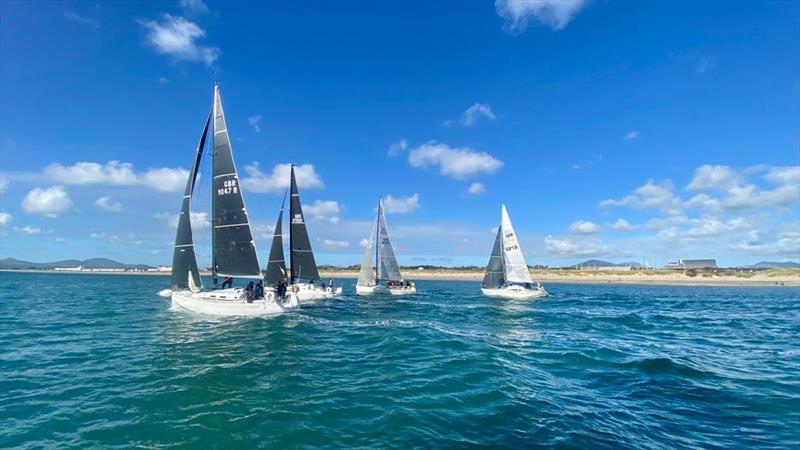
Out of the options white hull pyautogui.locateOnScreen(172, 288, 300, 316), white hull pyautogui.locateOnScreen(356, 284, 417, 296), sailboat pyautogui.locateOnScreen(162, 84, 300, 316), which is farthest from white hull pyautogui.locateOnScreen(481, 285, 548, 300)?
white hull pyautogui.locateOnScreen(172, 288, 300, 316)

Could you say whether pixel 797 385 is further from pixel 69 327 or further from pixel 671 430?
pixel 69 327

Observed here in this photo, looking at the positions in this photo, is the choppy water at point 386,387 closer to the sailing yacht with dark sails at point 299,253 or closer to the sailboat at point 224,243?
the sailboat at point 224,243

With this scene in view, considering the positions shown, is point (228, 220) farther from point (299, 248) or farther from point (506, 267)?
point (506, 267)

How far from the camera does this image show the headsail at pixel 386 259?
2422 inches

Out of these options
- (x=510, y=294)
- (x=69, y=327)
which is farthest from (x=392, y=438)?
(x=510, y=294)

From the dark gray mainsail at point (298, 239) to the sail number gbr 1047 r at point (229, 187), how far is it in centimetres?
1742

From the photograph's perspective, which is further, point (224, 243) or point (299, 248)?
point (299, 248)

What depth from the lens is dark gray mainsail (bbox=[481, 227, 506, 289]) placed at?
58.4 metres

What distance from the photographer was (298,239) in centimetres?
4809

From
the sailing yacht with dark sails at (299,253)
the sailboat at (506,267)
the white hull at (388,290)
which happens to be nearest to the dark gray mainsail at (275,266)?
the sailing yacht with dark sails at (299,253)

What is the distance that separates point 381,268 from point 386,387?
162 ft

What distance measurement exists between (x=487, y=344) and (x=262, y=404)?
1329 cm

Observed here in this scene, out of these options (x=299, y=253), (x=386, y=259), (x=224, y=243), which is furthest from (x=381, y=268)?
(x=224, y=243)

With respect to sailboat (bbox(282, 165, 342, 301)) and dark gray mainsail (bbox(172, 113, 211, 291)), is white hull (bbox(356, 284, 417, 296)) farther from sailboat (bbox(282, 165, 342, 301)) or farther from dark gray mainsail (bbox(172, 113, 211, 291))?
dark gray mainsail (bbox(172, 113, 211, 291))
